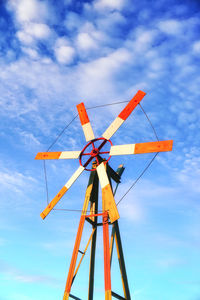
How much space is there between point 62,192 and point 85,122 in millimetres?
3420

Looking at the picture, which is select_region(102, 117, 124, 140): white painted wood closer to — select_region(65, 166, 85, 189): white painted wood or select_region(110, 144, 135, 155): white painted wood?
select_region(110, 144, 135, 155): white painted wood

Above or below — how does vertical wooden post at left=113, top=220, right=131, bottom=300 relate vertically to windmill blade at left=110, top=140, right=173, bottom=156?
below

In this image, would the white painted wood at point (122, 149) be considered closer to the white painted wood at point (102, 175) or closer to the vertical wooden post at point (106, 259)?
the white painted wood at point (102, 175)

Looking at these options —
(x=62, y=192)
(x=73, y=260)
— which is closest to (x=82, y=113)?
(x=62, y=192)

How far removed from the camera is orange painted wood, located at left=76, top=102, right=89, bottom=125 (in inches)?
596

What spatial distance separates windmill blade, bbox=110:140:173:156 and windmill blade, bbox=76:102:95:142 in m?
1.53

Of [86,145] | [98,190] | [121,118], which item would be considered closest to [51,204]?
[98,190]

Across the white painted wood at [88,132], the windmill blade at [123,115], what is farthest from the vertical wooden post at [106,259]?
the white painted wood at [88,132]

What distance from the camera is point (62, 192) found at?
1419 cm

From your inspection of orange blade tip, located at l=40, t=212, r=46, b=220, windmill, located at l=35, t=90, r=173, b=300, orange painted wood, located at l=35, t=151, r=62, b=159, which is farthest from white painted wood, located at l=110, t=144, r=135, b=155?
orange blade tip, located at l=40, t=212, r=46, b=220

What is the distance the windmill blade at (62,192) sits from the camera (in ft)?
46.3

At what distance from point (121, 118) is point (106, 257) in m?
5.69

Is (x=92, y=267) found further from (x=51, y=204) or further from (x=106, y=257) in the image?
(x=51, y=204)

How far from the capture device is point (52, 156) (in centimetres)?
1556
